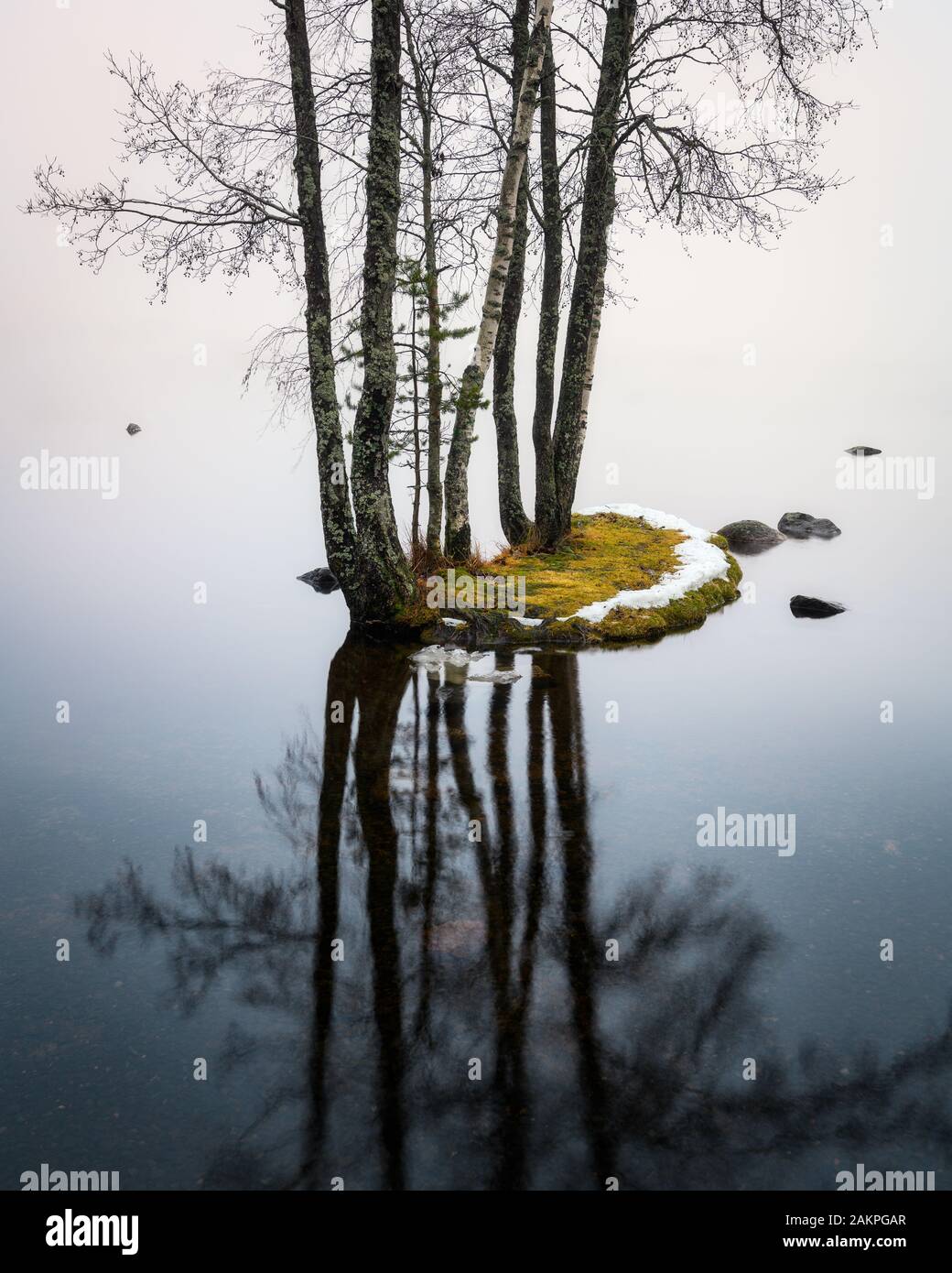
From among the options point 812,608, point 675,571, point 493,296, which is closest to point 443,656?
point 675,571

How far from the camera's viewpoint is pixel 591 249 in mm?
14773

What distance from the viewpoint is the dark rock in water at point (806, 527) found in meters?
24.2

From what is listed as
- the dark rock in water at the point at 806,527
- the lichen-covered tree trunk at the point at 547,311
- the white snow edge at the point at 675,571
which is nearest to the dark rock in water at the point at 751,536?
the dark rock in water at the point at 806,527

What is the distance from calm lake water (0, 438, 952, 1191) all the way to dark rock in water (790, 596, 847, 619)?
10.6 feet

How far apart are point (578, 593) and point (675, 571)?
2.41 meters

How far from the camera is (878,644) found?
13930 millimetres

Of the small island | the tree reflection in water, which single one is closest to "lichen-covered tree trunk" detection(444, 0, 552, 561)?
the small island

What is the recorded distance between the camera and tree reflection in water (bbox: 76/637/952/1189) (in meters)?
4.56

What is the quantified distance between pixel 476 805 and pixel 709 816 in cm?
199

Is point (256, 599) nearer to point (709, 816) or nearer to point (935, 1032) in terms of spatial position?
point (709, 816)

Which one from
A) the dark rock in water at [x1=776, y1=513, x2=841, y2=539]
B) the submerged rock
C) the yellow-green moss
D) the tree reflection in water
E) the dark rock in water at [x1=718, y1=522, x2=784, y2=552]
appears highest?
the dark rock in water at [x1=776, y1=513, x2=841, y2=539]

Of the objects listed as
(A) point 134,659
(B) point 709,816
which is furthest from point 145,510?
(B) point 709,816

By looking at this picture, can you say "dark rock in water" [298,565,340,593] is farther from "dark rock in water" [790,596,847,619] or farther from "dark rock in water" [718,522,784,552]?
"dark rock in water" [718,522,784,552]

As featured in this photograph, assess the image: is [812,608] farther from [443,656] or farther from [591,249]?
[443,656]
